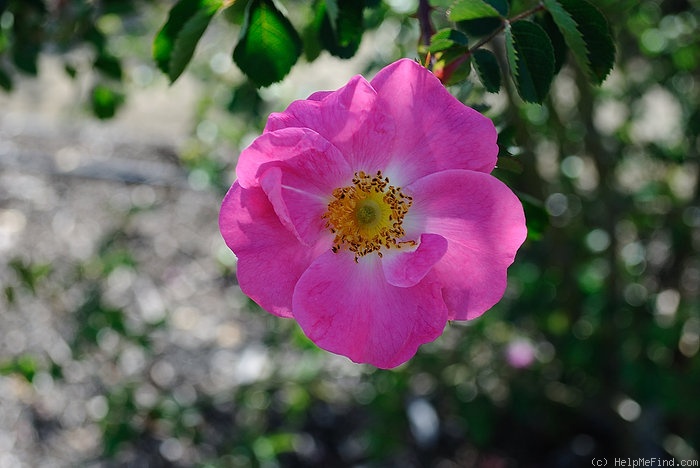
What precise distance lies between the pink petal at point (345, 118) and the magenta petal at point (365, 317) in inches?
4.9

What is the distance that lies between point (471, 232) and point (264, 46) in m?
0.31

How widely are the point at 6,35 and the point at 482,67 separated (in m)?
0.97

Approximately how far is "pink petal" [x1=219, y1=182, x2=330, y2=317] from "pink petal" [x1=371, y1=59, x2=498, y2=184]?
0.50 feet

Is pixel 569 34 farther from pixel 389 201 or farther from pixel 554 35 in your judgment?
pixel 389 201

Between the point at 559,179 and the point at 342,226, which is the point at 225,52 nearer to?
the point at 559,179

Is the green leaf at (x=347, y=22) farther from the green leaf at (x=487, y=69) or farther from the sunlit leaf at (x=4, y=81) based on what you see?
the sunlit leaf at (x=4, y=81)

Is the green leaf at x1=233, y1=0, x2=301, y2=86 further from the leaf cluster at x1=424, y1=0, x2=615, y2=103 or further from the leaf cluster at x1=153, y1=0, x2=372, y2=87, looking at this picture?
the leaf cluster at x1=424, y1=0, x2=615, y2=103

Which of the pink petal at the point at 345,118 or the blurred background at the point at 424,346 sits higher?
the pink petal at the point at 345,118

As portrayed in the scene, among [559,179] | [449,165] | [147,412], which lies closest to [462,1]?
[449,165]

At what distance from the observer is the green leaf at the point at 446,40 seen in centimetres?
76

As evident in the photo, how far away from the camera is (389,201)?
809 mm

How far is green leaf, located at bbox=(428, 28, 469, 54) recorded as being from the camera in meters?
0.76

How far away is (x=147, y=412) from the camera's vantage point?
7.23ft

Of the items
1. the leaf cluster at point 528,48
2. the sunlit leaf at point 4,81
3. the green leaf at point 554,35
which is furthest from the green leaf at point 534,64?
the sunlit leaf at point 4,81
